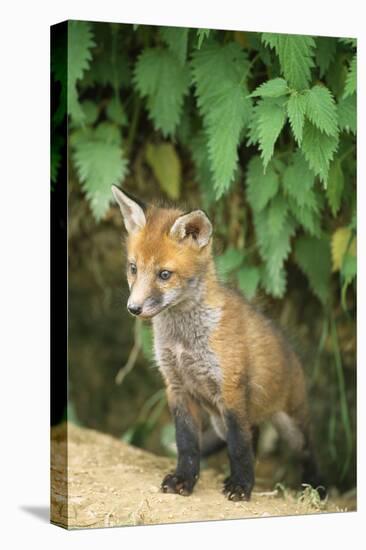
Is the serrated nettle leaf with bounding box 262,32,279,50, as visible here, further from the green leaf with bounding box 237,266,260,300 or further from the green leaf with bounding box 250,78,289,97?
the green leaf with bounding box 237,266,260,300

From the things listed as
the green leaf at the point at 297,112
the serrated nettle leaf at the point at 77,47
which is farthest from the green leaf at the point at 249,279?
the serrated nettle leaf at the point at 77,47

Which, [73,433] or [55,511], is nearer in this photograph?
[55,511]

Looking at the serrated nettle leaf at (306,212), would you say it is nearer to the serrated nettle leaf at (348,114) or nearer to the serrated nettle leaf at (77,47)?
the serrated nettle leaf at (348,114)

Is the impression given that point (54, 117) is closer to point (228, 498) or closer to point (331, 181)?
point (331, 181)

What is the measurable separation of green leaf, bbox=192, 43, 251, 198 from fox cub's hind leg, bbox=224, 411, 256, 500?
107cm

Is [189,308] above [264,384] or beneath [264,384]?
above

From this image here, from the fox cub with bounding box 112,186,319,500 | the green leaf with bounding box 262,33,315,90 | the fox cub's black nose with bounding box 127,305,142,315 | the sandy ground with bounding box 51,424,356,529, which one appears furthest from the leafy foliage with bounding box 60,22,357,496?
the sandy ground with bounding box 51,424,356,529

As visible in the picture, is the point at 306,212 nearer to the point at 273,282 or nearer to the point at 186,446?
the point at 273,282

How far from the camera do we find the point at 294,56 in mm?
4691

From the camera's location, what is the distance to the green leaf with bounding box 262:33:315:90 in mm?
4664

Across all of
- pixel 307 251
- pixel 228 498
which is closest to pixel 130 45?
pixel 307 251

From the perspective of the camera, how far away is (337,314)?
589 cm

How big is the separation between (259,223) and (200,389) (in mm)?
1209

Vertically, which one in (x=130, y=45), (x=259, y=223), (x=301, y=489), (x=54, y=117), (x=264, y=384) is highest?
(x=130, y=45)
